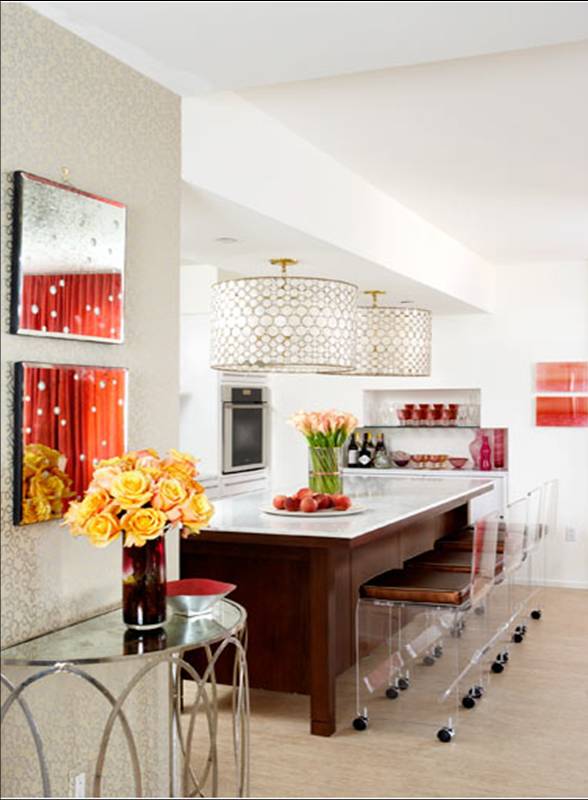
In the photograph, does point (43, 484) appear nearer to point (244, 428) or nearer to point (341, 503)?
point (341, 503)

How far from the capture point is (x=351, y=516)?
453cm

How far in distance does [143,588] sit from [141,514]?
22 centimetres

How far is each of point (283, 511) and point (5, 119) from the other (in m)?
2.70

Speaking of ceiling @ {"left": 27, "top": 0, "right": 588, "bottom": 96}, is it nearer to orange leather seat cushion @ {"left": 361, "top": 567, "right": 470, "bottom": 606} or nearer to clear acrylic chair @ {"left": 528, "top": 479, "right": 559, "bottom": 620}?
orange leather seat cushion @ {"left": 361, "top": 567, "right": 470, "bottom": 606}

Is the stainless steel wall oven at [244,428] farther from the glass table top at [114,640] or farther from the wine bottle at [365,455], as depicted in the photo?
the glass table top at [114,640]

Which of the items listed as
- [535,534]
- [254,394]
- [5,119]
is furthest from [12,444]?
[254,394]

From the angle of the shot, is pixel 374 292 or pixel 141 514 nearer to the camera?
pixel 141 514

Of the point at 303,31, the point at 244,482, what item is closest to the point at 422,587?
the point at 303,31

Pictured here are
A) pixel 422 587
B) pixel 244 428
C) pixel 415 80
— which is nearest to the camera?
pixel 415 80

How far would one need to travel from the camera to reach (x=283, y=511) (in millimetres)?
4602

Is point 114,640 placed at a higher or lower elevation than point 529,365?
lower

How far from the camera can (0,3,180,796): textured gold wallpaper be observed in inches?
91.5

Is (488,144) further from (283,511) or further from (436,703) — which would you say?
(436,703)

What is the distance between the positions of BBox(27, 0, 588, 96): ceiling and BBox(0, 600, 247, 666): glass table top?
1548 mm
